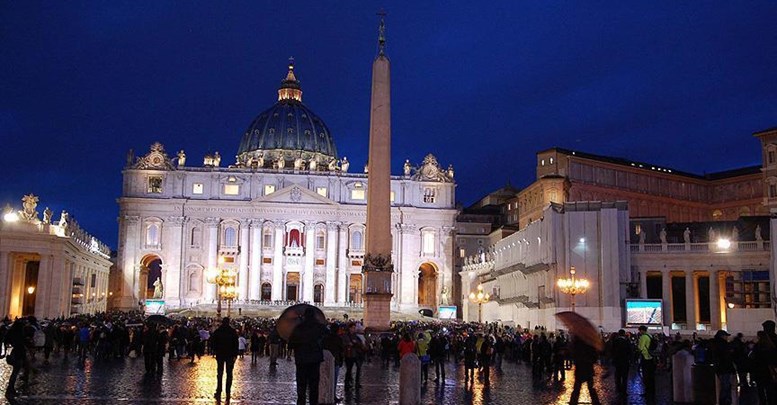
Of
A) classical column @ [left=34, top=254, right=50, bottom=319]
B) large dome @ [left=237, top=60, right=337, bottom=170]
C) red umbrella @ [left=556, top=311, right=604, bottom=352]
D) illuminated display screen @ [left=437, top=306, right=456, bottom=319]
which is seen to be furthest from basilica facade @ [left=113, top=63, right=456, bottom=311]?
red umbrella @ [left=556, top=311, right=604, bottom=352]

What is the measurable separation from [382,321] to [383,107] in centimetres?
691

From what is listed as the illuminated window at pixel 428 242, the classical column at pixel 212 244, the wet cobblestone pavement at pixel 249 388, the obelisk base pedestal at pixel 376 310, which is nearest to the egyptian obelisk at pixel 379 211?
the obelisk base pedestal at pixel 376 310

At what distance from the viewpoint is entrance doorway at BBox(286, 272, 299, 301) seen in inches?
2948

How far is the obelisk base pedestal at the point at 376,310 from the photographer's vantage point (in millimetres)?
26812

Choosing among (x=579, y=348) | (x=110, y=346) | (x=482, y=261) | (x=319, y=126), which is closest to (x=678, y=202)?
(x=482, y=261)

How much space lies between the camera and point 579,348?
962cm

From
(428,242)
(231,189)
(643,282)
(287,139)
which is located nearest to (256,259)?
(231,189)

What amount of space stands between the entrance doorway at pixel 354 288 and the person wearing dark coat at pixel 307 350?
216 feet

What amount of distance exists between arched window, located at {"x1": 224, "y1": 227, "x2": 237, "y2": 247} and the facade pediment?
180 inches

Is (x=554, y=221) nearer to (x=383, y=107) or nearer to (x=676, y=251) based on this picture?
(x=676, y=251)

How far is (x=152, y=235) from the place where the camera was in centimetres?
7281

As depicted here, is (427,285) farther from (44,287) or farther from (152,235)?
(44,287)

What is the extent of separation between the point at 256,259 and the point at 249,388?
59.9 m

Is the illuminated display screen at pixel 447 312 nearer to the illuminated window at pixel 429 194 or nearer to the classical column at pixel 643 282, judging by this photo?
the illuminated window at pixel 429 194
